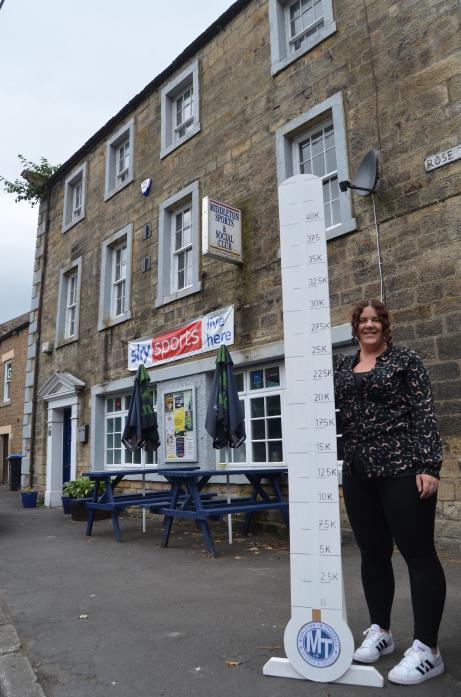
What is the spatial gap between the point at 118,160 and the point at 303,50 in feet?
19.4

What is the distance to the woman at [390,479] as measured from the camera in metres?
2.77

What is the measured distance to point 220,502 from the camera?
7.39 m

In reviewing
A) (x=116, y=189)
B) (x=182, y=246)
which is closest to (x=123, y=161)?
(x=116, y=189)

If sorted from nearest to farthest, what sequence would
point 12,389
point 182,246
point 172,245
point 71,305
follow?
1. point 182,246
2. point 172,245
3. point 71,305
4. point 12,389

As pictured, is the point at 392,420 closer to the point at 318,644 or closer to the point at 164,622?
the point at 318,644

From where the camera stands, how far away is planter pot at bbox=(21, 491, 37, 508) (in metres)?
13.1

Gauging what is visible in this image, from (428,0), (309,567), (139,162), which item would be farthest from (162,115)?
(309,567)

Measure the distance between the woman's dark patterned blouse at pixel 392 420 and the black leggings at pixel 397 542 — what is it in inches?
3.8

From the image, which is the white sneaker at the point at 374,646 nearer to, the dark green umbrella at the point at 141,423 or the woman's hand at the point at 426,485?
the woman's hand at the point at 426,485

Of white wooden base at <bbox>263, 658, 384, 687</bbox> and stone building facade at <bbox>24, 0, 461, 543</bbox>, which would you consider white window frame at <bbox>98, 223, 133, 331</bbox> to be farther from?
white wooden base at <bbox>263, 658, 384, 687</bbox>

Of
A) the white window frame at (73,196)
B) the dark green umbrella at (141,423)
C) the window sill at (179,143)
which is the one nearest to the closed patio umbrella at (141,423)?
the dark green umbrella at (141,423)

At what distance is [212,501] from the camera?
24.3 ft

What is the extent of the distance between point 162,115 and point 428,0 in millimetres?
5935

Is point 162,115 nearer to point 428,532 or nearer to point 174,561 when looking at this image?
point 174,561
